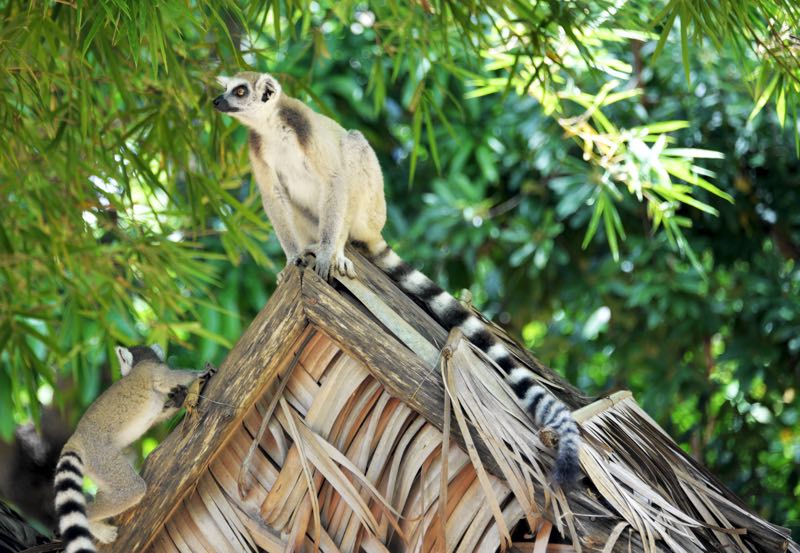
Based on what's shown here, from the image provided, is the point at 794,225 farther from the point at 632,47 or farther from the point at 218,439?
the point at 218,439

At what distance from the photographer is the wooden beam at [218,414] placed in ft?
8.71

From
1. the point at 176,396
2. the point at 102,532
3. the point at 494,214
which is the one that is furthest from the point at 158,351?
the point at 494,214

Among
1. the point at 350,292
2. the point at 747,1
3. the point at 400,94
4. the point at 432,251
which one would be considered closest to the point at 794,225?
the point at 432,251

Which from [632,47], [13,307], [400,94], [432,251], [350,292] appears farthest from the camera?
[400,94]

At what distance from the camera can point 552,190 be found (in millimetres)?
6531

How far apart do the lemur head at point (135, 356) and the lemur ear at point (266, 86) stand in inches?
40.1

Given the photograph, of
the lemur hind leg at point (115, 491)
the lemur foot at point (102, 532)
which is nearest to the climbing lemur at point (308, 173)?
Result: the lemur hind leg at point (115, 491)

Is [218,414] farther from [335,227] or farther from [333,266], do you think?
[335,227]

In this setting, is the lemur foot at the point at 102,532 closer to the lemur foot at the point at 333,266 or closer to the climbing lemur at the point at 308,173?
the lemur foot at the point at 333,266

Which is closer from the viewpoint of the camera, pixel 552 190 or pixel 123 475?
pixel 123 475

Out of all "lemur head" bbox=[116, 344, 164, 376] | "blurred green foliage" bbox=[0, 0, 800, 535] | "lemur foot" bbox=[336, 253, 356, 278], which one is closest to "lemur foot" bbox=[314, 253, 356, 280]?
"lemur foot" bbox=[336, 253, 356, 278]

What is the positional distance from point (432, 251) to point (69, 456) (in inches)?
155

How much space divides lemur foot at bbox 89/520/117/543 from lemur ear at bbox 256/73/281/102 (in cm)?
169

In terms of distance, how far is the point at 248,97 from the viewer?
3.61 meters
